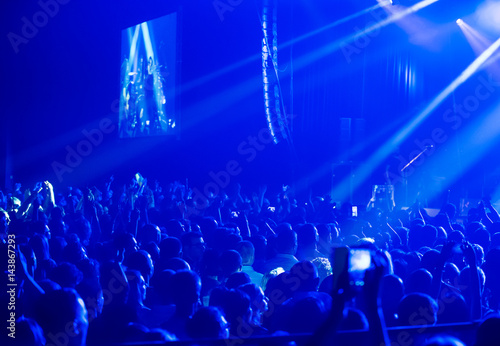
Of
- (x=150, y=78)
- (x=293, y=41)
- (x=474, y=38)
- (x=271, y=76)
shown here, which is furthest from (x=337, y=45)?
(x=150, y=78)

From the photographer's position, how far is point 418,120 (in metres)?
15.0

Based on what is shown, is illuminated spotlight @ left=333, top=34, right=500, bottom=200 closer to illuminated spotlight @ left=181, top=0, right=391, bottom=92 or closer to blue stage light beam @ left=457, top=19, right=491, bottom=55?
blue stage light beam @ left=457, top=19, right=491, bottom=55

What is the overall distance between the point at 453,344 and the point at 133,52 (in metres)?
12.6

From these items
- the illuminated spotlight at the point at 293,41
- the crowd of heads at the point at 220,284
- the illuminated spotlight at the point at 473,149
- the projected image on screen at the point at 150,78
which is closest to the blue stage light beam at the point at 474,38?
the illuminated spotlight at the point at 473,149

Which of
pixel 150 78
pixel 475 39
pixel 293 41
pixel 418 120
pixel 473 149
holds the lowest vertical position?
pixel 473 149

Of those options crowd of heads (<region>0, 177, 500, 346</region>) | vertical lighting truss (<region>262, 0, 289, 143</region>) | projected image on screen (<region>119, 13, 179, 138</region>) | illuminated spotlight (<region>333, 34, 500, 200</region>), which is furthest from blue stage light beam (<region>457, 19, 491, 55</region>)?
crowd of heads (<region>0, 177, 500, 346</region>)

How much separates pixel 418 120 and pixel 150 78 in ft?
25.0

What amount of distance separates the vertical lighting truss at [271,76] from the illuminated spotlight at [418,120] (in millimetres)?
2517

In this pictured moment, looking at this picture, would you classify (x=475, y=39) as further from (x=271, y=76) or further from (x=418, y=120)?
(x=271, y=76)

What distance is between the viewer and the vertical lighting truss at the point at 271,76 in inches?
469

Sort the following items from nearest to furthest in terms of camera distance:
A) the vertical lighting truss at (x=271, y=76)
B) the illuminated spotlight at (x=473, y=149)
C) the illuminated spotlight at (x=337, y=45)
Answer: the vertical lighting truss at (x=271, y=76)
the illuminated spotlight at (x=337, y=45)
the illuminated spotlight at (x=473, y=149)

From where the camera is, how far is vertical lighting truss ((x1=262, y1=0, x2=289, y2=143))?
11914 millimetres

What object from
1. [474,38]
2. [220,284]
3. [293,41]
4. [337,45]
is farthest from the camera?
[474,38]

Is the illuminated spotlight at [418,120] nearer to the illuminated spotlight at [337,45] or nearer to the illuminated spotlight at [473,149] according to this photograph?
the illuminated spotlight at [473,149]
